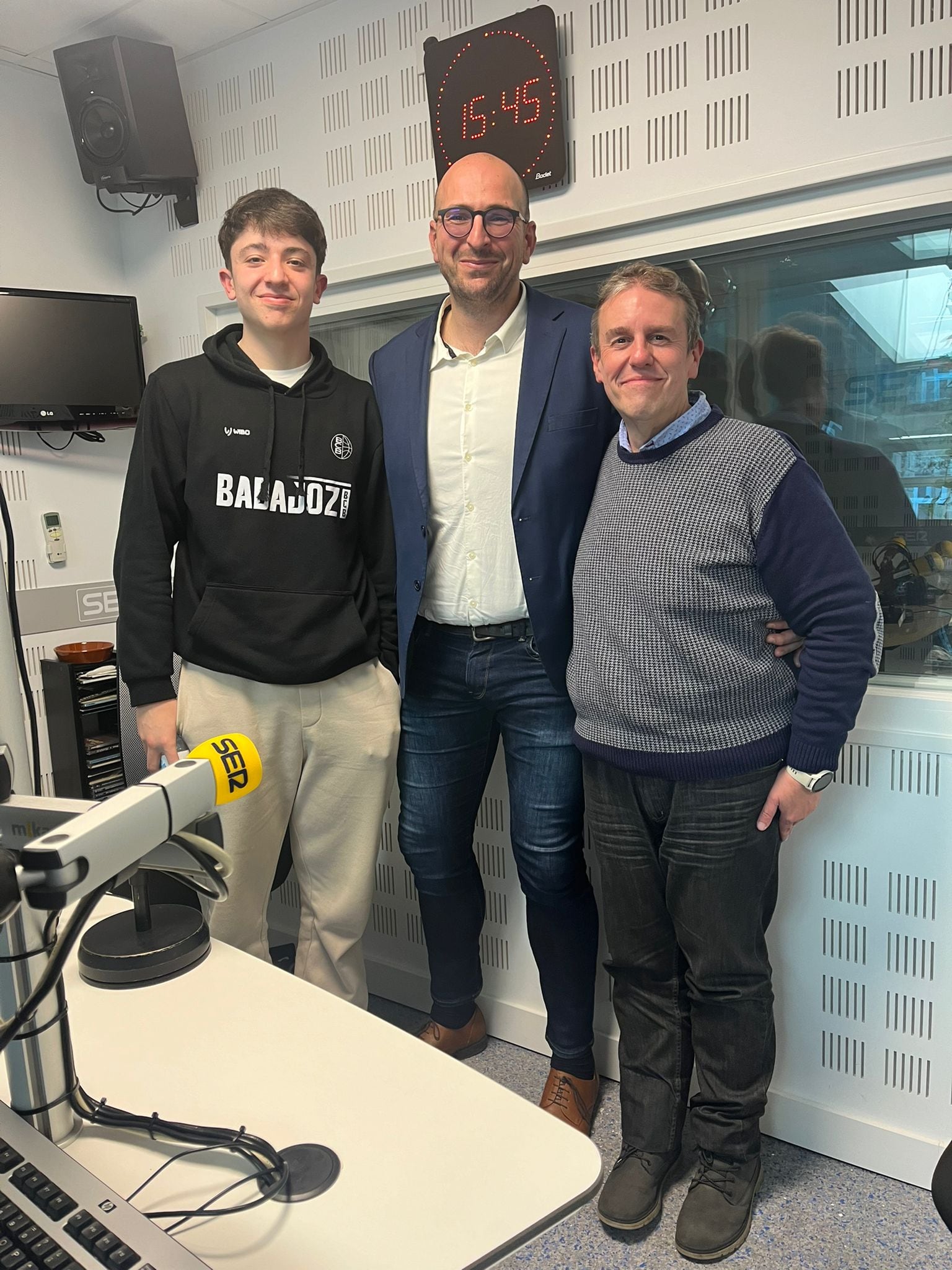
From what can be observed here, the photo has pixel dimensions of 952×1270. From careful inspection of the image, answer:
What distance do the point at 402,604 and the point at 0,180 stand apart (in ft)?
6.41

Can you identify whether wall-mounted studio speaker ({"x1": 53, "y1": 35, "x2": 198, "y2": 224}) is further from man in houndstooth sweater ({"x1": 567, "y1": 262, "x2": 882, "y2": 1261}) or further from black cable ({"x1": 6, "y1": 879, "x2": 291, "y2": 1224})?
black cable ({"x1": 6, "y1": 879, "x2": 291, "y2": 1224})

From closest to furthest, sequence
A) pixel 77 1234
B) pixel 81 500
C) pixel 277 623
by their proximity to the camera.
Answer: pixel 77 1234 < pixel 277 623 < pixel 81 500

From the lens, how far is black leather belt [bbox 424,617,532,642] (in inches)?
75.7

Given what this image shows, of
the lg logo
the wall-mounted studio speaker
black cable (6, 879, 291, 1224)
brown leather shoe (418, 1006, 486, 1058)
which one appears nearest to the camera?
black cable (6, 879, 291, 1224)

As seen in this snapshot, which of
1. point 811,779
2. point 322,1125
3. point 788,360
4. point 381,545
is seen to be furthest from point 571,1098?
point 788,360

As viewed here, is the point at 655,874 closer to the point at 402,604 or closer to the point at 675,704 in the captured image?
the point at 675,704

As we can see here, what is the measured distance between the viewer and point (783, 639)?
5.27 feet

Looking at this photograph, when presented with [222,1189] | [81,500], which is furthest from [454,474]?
[81,500]

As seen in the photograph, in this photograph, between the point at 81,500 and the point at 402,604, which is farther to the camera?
the point at 81,500


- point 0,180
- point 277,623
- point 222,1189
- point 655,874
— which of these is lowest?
point 655,874

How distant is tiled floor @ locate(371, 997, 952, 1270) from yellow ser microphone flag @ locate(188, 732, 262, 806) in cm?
127

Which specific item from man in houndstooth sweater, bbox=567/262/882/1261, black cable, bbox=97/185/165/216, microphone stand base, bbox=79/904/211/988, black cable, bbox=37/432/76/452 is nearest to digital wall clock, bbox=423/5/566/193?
man in houndstooth sweater, bbox=567/262/882/1261

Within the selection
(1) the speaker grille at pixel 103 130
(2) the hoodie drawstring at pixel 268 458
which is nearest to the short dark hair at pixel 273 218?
(2) the hoodie drawstring at pixel 268 458

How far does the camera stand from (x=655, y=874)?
5.78 ft
